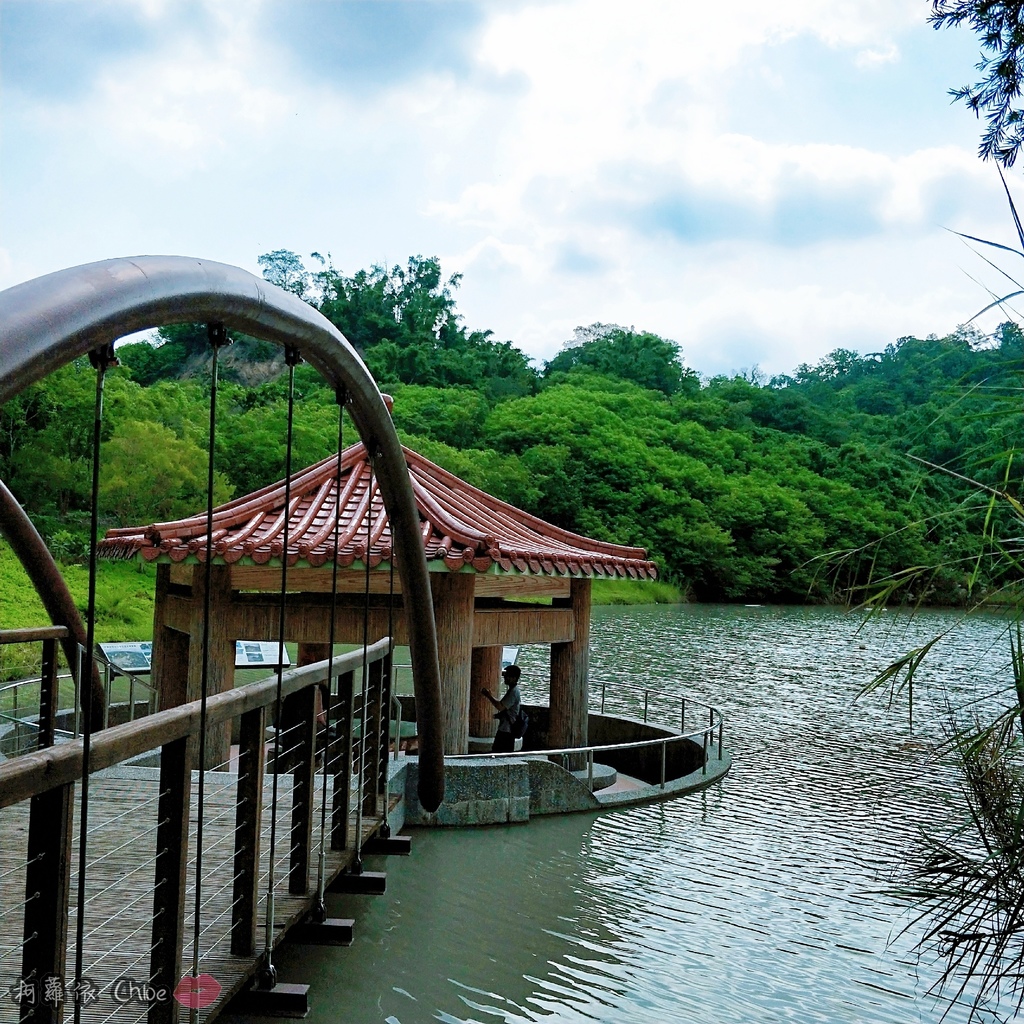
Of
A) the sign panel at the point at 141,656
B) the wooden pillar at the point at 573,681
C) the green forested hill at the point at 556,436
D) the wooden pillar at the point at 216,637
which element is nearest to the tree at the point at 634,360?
the green forested hill at the point at 556,436

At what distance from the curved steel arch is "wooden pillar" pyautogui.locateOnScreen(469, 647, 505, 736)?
5205 mm

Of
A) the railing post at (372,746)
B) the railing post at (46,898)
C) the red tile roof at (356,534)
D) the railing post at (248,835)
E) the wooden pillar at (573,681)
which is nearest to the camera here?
the railing post at (46,898)

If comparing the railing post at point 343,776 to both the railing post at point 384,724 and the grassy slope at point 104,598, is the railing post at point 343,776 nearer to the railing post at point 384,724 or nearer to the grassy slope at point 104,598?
the railing post at point 384,724

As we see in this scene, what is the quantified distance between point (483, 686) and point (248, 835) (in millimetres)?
6342

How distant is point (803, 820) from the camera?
7.95m

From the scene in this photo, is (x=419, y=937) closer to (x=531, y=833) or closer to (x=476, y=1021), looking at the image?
(x=476, y=1021)

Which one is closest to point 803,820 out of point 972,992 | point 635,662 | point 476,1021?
point 972,992

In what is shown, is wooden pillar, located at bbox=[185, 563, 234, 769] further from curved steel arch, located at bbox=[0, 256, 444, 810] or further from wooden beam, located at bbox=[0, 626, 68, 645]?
curved steel arch, located at bbox=[0, 256, 444, 810]

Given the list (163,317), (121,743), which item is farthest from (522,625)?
(163,317)

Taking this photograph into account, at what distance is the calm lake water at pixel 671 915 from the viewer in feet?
14.6

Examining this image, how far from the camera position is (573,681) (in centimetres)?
853

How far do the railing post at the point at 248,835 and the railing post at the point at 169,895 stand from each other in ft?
1.82

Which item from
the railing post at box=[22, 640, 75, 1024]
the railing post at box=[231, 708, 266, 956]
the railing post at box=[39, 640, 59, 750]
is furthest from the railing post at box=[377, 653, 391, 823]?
the railing post at box=[22, 640, 75, 1024]

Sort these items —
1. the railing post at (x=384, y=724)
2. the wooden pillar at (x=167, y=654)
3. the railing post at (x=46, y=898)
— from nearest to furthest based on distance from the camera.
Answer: the railing post at (x=46, y=898), the railing post at (x=384, y=724), the wooden pillar at (x=167, y=654)
